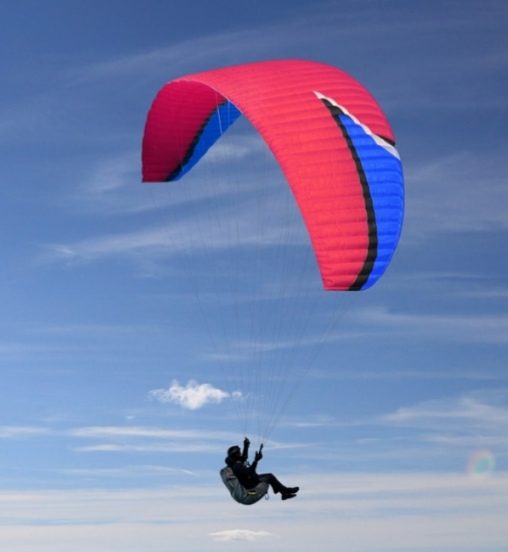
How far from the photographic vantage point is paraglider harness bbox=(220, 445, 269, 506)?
96.6ft

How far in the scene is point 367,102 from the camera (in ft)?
98.3

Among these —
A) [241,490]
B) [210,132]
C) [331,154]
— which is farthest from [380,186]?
[210,132]

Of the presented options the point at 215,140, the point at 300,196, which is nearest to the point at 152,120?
the point at 215,140

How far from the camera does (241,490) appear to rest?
96.6 ft

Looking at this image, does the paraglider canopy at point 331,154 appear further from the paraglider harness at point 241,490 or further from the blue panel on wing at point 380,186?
the paraglider harness at point 241,490

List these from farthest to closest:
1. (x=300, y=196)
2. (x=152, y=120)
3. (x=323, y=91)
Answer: (x=152, y=120) < (x=323, y=91) < (x=300, y=196)

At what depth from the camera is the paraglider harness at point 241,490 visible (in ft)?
96.6

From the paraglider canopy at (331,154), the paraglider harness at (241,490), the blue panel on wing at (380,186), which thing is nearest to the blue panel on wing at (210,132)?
the paraglider canopy at (331,154)

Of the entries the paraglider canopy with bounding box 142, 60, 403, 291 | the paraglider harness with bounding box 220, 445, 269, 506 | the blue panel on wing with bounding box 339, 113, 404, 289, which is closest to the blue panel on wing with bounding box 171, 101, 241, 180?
the paraglider canopy with bounding box 142, 60, 403, 291

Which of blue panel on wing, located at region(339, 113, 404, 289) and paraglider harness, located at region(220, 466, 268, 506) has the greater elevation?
blue panel on wing, located at region(339, 113, 404, 289)

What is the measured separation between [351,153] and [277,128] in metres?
1.67

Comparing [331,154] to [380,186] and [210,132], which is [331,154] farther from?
[210,132]

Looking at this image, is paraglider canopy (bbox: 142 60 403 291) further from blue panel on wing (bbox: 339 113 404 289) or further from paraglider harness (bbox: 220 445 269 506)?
paraglider harness (bbox: 220 445 269 506)

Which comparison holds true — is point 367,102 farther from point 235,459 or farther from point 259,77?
point 235,459
